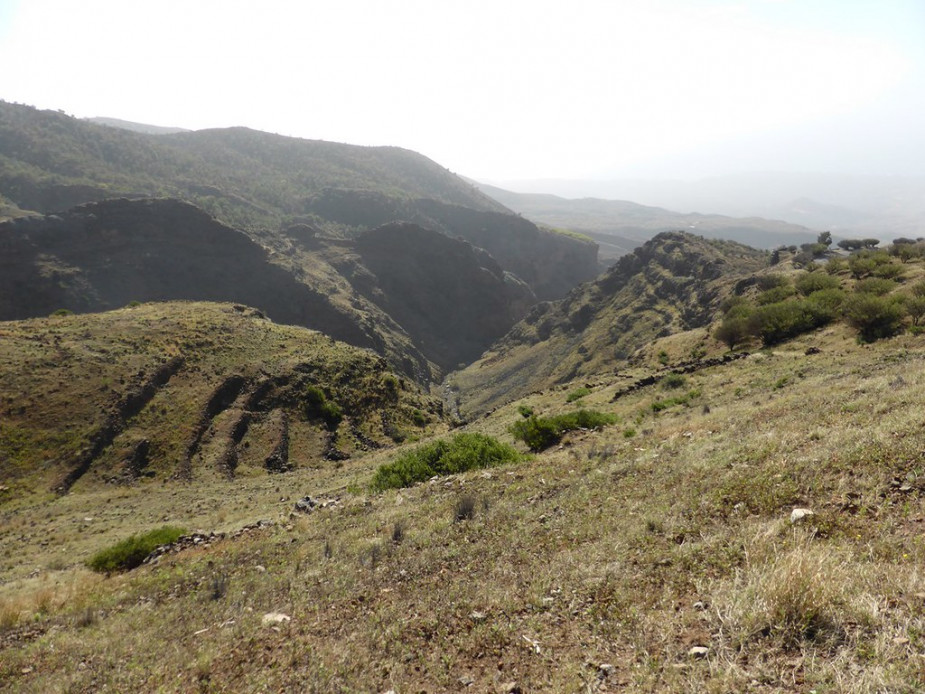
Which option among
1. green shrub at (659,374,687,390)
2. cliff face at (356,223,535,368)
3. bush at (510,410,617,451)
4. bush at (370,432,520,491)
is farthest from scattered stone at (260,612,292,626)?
cliff face at (356,223,535,368)

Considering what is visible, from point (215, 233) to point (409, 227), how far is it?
58.5 metres

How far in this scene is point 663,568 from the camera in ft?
19.8

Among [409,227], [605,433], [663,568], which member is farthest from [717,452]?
[409,227]

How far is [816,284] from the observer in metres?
40.2

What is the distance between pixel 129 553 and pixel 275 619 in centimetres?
964

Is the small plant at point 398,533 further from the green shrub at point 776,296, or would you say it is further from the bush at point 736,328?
the green shrub at point 776,296

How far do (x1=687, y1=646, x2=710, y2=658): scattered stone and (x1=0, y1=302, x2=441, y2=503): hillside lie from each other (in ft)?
116

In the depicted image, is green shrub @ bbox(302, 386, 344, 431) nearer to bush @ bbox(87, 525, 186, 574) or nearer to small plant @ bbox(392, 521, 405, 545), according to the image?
bush @ bbox(87, 525, 186, 574)

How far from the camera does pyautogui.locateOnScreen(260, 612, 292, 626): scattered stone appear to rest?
22.0 ft

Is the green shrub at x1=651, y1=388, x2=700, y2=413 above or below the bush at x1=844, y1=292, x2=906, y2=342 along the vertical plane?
below

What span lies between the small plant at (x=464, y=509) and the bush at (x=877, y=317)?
28134 mm

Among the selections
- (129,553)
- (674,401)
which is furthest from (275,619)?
(674,401)

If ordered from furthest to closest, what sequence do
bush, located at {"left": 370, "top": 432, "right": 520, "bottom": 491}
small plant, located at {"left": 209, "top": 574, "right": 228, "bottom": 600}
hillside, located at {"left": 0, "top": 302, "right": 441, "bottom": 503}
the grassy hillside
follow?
hillside, located at {"left": 0, "top": 302, "right": 441, "bottom": 503}
bush, located at {"left": 370, "top": 432, "right": 520, "bottom": 491}
small plant, located at {"left": 209, "top": 574, "right": 228, "bottom": 600}
the grassy hillside

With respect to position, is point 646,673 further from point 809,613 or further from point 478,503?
point 478,503
